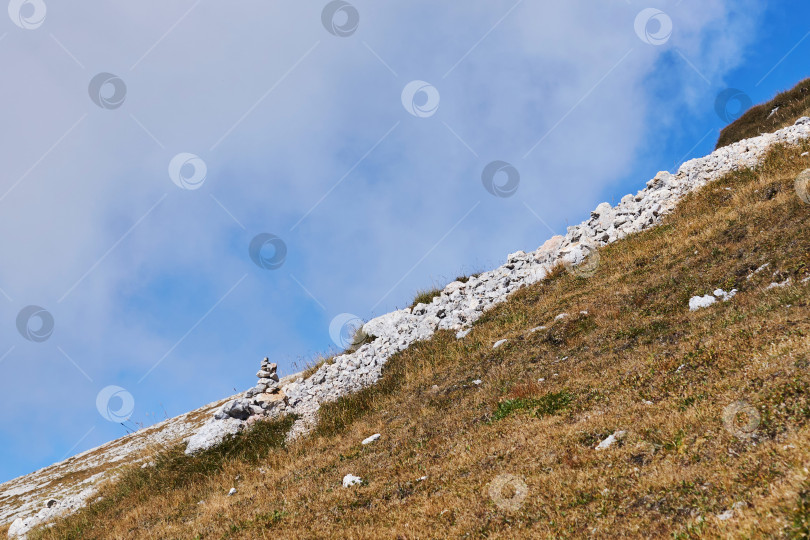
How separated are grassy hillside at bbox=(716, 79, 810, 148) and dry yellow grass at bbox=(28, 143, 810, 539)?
76.2ft

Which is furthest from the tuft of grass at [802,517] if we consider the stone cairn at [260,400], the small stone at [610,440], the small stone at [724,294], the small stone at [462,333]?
the stone cairn at [260,400]

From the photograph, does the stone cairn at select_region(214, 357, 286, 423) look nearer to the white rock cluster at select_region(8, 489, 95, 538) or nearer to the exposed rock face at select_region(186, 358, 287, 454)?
the exposed rock face at select_region(186, 358, 287, 454)

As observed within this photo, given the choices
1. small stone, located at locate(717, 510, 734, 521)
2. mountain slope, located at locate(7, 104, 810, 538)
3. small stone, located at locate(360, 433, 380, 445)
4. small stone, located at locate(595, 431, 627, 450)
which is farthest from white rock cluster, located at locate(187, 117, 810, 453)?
small stone, located at locate(717, 510, 734, 521)

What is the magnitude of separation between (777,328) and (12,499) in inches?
2329

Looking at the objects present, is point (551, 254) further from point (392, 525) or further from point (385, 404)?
point (392, 525)

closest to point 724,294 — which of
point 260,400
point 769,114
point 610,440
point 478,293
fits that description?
point 610,440

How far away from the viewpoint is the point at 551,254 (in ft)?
85.1

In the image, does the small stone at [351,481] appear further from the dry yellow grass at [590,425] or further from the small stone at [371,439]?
the small stone at [371,439]

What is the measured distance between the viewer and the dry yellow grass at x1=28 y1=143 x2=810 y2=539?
20.2ft

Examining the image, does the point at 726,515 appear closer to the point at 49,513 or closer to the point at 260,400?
the point at 260,400

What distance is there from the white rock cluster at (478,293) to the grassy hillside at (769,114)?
16892mm

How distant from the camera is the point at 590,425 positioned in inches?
350

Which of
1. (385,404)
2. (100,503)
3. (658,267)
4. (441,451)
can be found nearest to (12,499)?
(100,503)

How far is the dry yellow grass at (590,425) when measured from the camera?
243 inches
